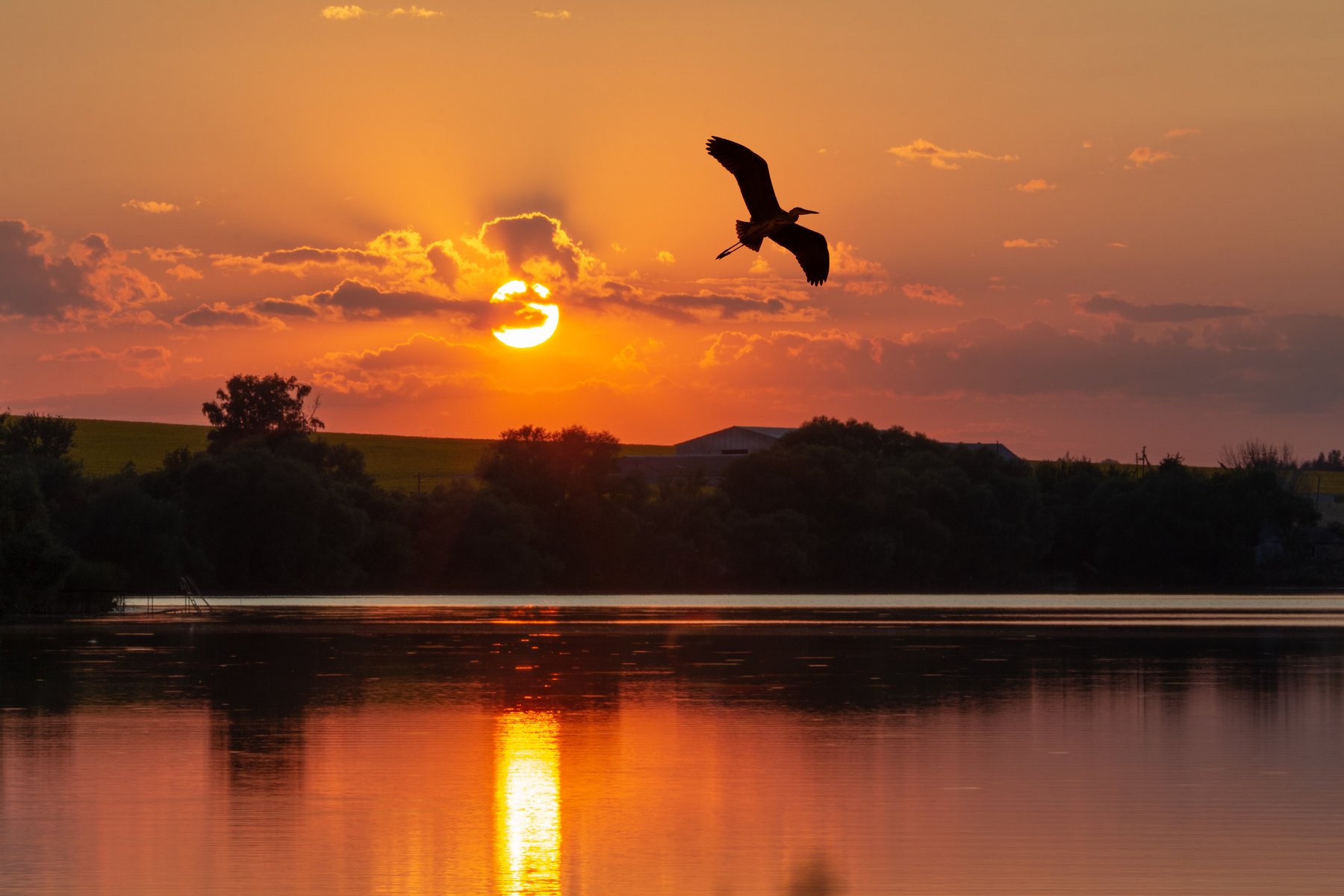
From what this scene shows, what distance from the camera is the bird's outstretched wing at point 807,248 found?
65.1 ft

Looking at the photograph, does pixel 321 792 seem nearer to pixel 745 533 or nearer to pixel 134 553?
pixel 134 553

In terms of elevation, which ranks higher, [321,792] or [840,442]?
[840,442]

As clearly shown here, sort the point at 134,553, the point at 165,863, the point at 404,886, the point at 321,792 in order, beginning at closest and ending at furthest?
the point at 404,886, the point at 165,863, the point at 321,792, the point at 134,553

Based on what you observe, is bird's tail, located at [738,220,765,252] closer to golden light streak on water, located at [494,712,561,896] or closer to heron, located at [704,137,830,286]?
heron, located at [704,137,830,286]

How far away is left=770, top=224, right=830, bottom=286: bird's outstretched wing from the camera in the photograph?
19.8 m

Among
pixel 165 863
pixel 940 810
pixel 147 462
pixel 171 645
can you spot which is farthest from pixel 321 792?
pixel 147 462

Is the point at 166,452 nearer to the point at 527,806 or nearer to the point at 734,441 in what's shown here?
the point at 734,441

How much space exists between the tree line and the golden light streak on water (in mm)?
66937

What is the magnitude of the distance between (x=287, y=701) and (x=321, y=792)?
35.2 ft

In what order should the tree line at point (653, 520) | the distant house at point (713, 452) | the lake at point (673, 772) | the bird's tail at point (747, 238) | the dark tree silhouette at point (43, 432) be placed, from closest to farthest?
the lake at point (673, 772), the bird's tail at point (747, 238), the tree line at point (653, 520), the dark tree silhouette at point (43, 432), the distant house at point (713, 452)

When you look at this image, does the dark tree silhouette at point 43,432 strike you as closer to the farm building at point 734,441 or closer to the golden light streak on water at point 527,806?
the farm building at point 734,441

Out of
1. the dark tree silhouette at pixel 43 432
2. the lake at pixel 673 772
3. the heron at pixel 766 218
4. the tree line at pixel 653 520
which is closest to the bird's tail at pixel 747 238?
the heron at pixel 766 218

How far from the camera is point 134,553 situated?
91.8m

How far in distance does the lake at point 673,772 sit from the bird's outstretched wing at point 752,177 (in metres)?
6.21
